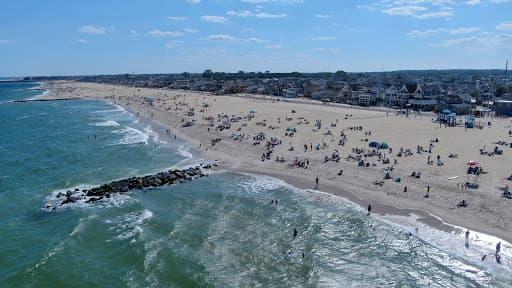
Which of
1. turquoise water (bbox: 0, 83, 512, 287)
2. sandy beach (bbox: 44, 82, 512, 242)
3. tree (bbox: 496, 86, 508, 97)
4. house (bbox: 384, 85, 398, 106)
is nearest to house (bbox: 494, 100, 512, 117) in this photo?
sandy beach (bbox: 44, 82, 512, 242)

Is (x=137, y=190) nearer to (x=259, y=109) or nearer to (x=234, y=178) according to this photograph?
(x=234, y=178)

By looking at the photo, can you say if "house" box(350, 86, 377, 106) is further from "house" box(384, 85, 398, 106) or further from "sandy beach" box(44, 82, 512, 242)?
"sandy beach" box(44, 82, 512, 242)

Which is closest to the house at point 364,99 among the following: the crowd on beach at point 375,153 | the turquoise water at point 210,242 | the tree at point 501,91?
the crowd on beach at point 375,153

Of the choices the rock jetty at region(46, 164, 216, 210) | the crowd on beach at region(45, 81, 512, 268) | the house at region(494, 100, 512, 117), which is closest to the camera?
the crowd on beach at region(45, 81, 512, 268)

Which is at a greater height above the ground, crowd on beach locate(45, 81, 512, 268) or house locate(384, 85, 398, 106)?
house locate(384, 85, 398, 106)

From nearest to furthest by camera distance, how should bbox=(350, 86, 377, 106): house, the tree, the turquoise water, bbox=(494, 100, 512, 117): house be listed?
the turquoise water
bbox=(494, 100, 512, 117): house
bbox=(350, 86, 377, 106): house
the tree

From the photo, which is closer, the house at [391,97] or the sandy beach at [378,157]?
the sandy beach at [378,157]

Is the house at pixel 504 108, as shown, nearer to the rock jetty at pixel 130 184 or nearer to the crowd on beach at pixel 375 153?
the crowd on beach at pixel 375 153
